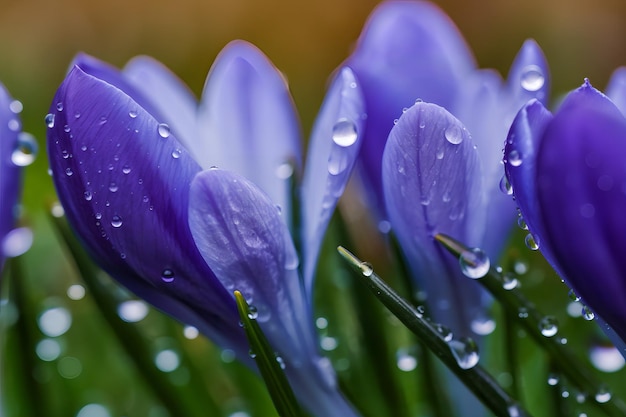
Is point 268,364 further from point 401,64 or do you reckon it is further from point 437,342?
point 401,64

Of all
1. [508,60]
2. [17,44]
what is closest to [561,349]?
[508,60]

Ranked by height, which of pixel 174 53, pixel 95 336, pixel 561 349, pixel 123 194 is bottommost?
pixel 95 336

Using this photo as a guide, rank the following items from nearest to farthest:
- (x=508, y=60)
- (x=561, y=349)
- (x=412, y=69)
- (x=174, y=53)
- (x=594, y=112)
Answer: (x=594, y=112) → (x=561, y=349) → (x=412, y=69) → (x=508, y=60) → (x=174, y=53)

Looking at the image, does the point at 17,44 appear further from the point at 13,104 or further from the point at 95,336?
the point at 13,104

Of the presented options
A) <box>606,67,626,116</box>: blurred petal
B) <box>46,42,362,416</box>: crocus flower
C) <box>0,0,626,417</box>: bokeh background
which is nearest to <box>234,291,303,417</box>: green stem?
<box>46,42,362,416</box>: crocus flower

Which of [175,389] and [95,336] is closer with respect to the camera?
[175,389]

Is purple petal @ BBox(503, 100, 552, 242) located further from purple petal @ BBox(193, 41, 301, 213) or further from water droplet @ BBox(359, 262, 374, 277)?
purple petal @ BBox(193, 41, 301, 213)
